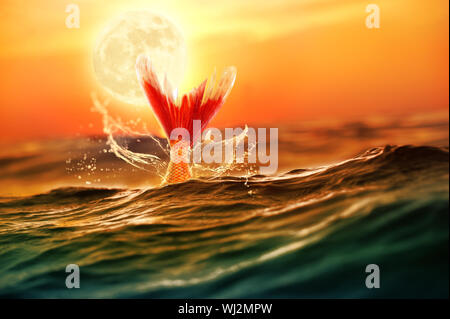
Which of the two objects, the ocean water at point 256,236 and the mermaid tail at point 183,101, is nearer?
the ocean water at point 256,236

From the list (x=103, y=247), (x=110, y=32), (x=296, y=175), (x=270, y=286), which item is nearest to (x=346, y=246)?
(x=270, y=286)

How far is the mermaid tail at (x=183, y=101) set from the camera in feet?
8.91

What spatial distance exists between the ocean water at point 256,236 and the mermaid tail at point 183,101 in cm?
36

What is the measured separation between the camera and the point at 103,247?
2455mm

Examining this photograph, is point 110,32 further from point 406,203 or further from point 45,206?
point 406,203

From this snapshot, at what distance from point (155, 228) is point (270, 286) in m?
0.82

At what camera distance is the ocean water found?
196 centimetres

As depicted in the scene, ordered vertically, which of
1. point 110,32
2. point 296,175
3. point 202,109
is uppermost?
point 110,32

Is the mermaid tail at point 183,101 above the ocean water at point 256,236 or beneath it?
above

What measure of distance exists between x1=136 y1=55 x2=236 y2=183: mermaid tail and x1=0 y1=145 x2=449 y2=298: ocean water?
0.36 m

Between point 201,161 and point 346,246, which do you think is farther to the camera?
point 201,161

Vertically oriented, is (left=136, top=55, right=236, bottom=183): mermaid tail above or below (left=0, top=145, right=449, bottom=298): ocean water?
above

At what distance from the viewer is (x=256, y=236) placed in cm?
223

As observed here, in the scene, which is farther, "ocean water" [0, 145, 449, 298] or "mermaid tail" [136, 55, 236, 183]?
"mermaid tail" [136, 55, 236, 183]
